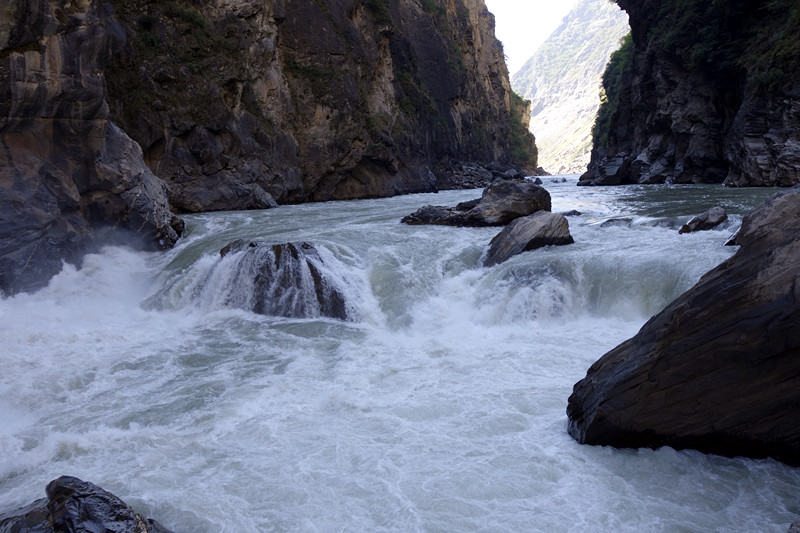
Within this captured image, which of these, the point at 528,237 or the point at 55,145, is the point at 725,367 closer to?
the point at 528,237

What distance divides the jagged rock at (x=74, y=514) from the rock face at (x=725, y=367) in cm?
357

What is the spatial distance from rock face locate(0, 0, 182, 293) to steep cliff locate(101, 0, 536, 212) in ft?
25.1

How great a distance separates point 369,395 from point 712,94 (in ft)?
92.4

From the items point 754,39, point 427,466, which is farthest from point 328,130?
point 427,466

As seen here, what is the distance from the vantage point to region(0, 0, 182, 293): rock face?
366 inches

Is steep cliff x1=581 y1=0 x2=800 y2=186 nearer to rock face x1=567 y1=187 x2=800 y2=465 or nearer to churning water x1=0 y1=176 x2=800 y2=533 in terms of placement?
churning water x1=0 y1=176 x2=800 y2=533

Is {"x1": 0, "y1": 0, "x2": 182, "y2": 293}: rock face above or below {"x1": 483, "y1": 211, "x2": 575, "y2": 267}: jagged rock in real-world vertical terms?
above

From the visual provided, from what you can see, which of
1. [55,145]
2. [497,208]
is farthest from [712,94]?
[55,145]

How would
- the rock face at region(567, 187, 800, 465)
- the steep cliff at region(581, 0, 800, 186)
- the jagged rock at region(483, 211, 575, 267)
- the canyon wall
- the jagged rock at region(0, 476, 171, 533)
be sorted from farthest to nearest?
1. the steep cliff at region(581, 0, 800, 186)
2. the jagged rock at region(483, 211, 575, 267)
3. the canyon wall
4. the rock face at region(567, 187, 800, 465)
5. the jagged rock at region(0, 476, 171, 533)

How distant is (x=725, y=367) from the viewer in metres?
3.92

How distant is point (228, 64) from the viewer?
71.2 feet

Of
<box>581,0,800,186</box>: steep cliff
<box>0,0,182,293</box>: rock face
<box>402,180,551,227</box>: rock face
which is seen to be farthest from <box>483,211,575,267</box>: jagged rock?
<box>581,0,800,186</box>: steep cliff

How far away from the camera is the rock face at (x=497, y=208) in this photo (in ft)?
47.1

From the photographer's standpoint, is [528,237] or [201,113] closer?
[528,237]
